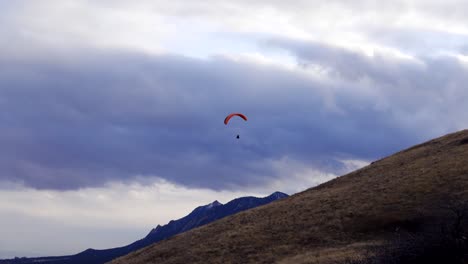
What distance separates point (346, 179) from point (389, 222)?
26.1 meters

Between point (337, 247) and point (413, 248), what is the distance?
943cm

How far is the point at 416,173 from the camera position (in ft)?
235

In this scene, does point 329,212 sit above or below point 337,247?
above

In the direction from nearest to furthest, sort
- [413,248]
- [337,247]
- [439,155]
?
1. [413,248]
2. [337,247]
3. [439,155]

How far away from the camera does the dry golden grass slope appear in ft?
182

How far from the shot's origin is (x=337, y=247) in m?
53.3

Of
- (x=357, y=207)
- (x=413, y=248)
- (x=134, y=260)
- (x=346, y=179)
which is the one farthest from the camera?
(x=346, y=179)

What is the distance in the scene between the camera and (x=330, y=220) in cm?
6144

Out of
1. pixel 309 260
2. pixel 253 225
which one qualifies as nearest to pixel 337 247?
pixel 309 260

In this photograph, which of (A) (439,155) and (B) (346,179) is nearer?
(A) (439,155)

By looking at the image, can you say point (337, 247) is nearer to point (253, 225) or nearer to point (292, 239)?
point (292, 239)

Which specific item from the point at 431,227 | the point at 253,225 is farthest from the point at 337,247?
the point at 253,225

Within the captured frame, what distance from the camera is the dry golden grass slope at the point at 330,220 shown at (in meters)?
55.4

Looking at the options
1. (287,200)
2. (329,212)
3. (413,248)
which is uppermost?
(287,200)
